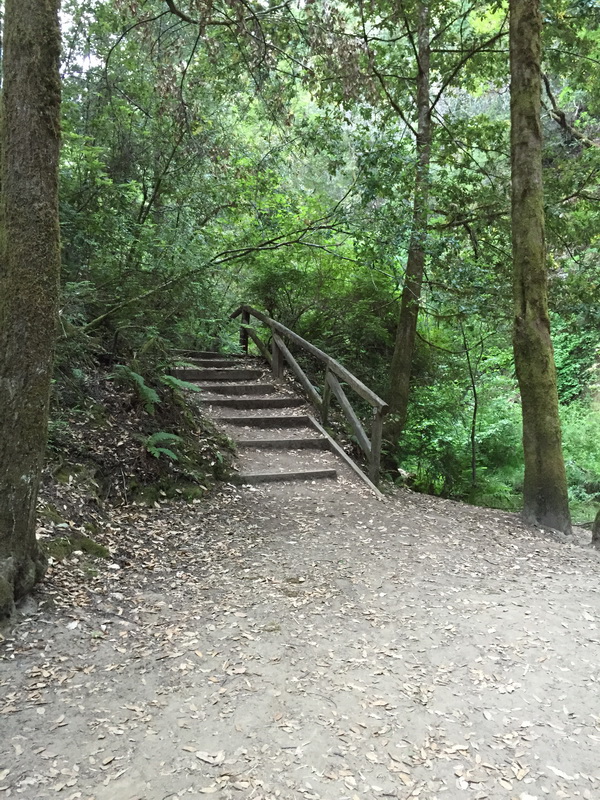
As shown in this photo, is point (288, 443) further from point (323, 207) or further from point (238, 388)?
point (323, 207)

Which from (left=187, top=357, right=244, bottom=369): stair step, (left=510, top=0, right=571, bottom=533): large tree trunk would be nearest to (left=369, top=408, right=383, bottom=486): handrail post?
(left=510, top=0, right=571, bottom=533): large tree trunk

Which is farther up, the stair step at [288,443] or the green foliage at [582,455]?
the stair step at [288,443]

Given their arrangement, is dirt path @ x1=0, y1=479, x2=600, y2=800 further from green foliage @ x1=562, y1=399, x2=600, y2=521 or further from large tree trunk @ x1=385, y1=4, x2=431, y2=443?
green foliage @ x1=562, y1=399, x2=600, y2=521

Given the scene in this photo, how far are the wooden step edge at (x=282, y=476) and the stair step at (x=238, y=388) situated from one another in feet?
8.46

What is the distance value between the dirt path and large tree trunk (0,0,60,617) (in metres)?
0.70

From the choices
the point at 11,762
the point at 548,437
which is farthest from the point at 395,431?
the point at 11,762

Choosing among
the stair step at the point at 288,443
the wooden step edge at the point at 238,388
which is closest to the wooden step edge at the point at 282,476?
the stair step at the point at 288,443

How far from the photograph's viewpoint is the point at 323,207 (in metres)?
10.1

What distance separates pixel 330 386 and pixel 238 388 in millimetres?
1787

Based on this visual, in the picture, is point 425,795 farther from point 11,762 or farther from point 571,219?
point 571,219

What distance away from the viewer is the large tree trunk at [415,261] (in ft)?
24.9

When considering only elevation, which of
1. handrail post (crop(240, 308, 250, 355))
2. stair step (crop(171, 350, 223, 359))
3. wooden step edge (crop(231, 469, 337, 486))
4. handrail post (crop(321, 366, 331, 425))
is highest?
handrail post (crop(240, 308, 250, 355))

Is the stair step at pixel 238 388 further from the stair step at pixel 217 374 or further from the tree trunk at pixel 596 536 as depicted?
the tree trunk at pixel 596 536

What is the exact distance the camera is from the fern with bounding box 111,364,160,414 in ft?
19.9
